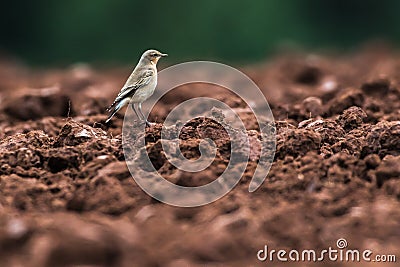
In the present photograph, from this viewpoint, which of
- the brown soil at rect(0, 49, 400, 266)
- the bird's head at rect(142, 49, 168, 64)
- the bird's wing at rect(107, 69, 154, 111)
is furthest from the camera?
the bird's head at rect(142, 49, 168, 64)

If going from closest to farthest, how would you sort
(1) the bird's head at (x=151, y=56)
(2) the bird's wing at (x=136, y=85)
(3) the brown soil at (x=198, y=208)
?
(3) the brown soil at (x=198, y=208) → (2) the bird's wing at (x=136, y=85) → (1) the bird's head at (x=151, y=56)

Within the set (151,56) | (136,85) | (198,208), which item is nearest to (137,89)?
(136,85)

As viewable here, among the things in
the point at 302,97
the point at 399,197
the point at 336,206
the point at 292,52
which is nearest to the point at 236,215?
the point at 336,206

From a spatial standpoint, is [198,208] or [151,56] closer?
[198,208]

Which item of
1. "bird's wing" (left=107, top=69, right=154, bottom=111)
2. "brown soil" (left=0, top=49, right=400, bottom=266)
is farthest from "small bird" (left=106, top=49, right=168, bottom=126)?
"brown soil" (left=0, top=49, right=400, bottom=266)

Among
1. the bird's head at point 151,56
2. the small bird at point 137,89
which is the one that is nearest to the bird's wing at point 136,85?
the small bird at point 137,89

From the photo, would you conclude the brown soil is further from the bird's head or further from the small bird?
the bird's head

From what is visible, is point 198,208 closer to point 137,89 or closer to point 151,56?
point 137,89

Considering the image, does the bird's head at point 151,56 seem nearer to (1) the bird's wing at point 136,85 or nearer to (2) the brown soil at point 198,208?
(1) the bird's wing at point 136,85
